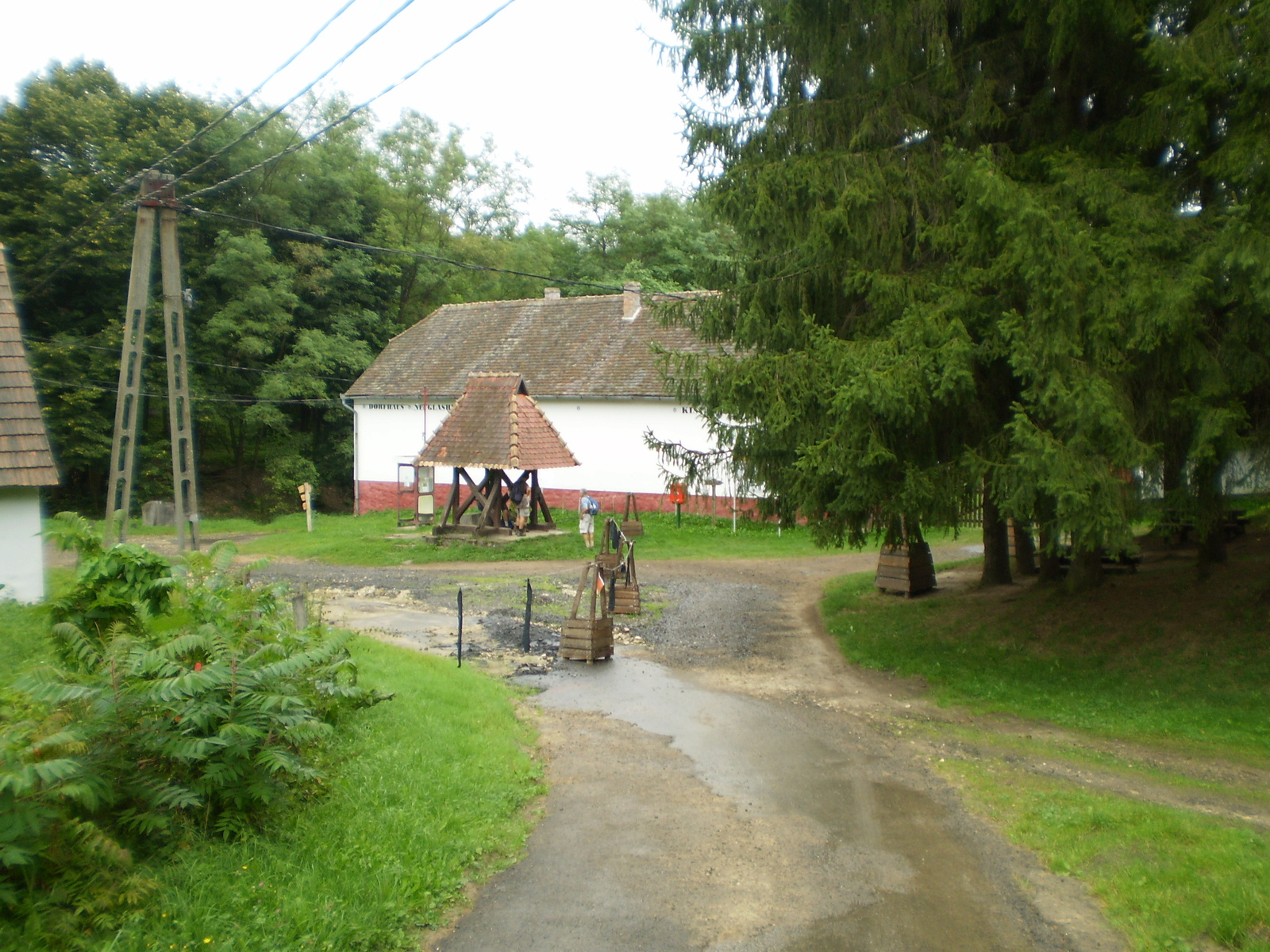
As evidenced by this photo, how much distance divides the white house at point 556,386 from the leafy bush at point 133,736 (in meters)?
22.1

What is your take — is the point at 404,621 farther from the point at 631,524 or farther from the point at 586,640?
the point at 631,524

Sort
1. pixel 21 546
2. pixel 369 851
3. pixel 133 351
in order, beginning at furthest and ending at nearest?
pixel 133 351 → pixel 21 546 → pixel 369 851

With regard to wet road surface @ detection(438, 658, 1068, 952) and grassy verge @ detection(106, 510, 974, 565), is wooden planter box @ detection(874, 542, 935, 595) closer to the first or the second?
grassy verge @ detection(106, 510, 974, 565)

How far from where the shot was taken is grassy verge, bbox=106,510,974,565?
24.0 m

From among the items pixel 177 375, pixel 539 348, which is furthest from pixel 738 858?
pixel 539 348

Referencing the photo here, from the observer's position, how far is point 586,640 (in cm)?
1334

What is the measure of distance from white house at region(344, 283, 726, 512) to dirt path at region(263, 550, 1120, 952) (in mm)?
16917

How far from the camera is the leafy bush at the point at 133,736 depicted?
14.6ft

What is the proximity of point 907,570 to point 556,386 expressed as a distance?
17364mm

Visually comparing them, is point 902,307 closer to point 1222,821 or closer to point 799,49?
point 799,49

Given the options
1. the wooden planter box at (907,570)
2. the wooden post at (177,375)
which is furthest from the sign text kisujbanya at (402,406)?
the wooden post at (177,375)

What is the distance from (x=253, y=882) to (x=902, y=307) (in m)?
9.26

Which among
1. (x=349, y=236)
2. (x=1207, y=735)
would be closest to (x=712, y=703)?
(x=1207, y=735)

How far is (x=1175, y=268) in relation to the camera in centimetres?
969
